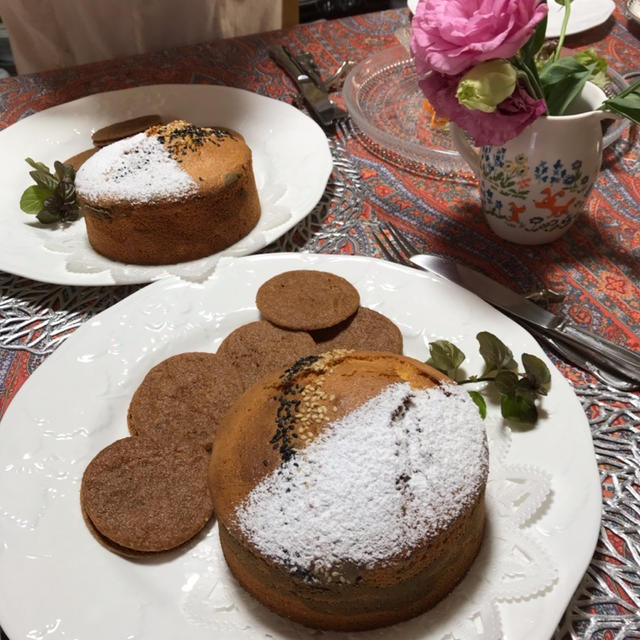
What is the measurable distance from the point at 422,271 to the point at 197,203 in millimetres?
501

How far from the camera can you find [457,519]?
31.8 inches

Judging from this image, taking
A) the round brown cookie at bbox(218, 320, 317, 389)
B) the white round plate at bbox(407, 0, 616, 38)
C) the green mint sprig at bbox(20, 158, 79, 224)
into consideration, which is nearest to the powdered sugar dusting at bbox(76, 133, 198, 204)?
the green mint sprig at bbox(20, 158, 79, 224)

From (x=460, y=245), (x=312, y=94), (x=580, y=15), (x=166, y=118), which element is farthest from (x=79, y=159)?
(x=580, y=15)

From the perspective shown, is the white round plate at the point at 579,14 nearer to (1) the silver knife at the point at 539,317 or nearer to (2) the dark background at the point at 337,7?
(2) the dark background at the point at 337,7

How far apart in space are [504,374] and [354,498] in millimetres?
384

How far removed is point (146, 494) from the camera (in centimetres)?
94

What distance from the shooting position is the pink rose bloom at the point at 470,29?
1.04 meters

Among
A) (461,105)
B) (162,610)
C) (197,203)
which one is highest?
(461,105)

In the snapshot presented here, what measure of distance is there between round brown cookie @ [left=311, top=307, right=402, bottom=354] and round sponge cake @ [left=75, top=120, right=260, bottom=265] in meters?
0.39

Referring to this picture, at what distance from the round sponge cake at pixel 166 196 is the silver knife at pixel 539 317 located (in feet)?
1.44

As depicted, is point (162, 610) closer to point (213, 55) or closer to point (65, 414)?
point (65, 414)

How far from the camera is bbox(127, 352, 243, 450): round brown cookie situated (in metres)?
1.04

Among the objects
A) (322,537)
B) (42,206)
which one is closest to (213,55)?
(42,206)

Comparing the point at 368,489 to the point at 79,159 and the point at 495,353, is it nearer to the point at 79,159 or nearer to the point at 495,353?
the point at 495,353
